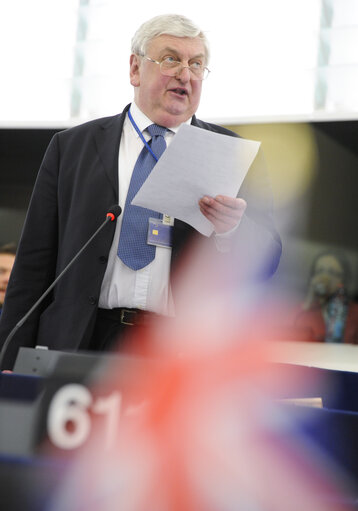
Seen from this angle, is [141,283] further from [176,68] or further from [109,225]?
[176,68]

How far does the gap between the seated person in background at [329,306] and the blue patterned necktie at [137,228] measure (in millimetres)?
3563

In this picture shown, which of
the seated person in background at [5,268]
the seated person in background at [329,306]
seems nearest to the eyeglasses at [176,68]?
the seated person in background at [5,268]

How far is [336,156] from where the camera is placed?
5312 millimetres

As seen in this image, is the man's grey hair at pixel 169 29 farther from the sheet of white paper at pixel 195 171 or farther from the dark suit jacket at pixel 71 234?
the sheet of white paper at pixel 195 171

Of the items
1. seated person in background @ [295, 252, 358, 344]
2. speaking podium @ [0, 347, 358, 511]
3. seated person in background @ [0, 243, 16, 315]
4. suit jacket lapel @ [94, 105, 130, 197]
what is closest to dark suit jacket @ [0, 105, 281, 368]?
suit jacket lapel @ [94, 105, 130, 197]

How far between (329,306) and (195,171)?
12.8 ft

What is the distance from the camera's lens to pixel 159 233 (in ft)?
5.56

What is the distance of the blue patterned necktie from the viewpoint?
1.66 m

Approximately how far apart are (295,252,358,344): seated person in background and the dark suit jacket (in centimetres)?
339

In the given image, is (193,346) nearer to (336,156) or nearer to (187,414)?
(187,414)

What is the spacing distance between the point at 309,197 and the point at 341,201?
0.24m

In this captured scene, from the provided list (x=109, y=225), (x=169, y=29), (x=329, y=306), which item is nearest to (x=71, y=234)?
(x=109, y=225)

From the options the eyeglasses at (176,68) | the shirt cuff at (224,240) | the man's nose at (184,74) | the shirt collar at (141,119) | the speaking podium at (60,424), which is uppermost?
the eyeglasses at (176,68)

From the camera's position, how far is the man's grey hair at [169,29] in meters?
1.83
